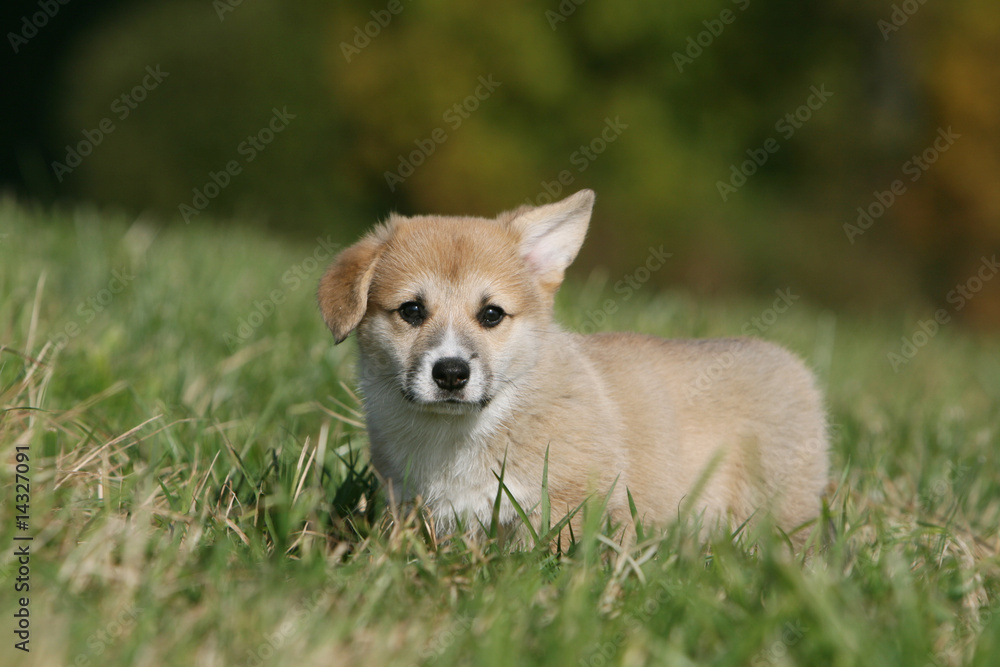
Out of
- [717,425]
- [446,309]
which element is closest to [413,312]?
[446,309]

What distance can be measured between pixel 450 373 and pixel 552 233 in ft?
3.08

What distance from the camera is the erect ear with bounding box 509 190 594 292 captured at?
13.3 feet

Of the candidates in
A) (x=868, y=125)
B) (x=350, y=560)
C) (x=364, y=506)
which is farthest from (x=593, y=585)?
(x=868, y=125)

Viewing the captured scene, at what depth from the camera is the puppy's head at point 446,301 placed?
3594mm

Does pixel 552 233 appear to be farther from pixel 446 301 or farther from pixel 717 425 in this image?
pixel 717 425

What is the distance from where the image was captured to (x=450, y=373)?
11.4ft

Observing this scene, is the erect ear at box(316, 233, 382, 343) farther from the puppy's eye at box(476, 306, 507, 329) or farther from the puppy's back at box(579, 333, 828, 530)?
the puppy's back at box(579, 333, 828, 530)

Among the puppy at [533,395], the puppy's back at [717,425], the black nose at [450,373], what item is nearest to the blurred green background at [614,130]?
the puppy's back at [717,425]

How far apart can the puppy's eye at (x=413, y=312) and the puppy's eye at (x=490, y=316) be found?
0.22 m

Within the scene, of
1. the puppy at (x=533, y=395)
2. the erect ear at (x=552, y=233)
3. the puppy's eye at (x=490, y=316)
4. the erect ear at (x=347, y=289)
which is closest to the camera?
the puppy at (x=533, y=395)

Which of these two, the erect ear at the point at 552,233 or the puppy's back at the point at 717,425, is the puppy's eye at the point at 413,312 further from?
the puppy's back at the point at 717,425

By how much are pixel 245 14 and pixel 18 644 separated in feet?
67.8

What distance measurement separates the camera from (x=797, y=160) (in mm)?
18938

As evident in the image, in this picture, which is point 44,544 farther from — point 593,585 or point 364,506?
point 593,585
